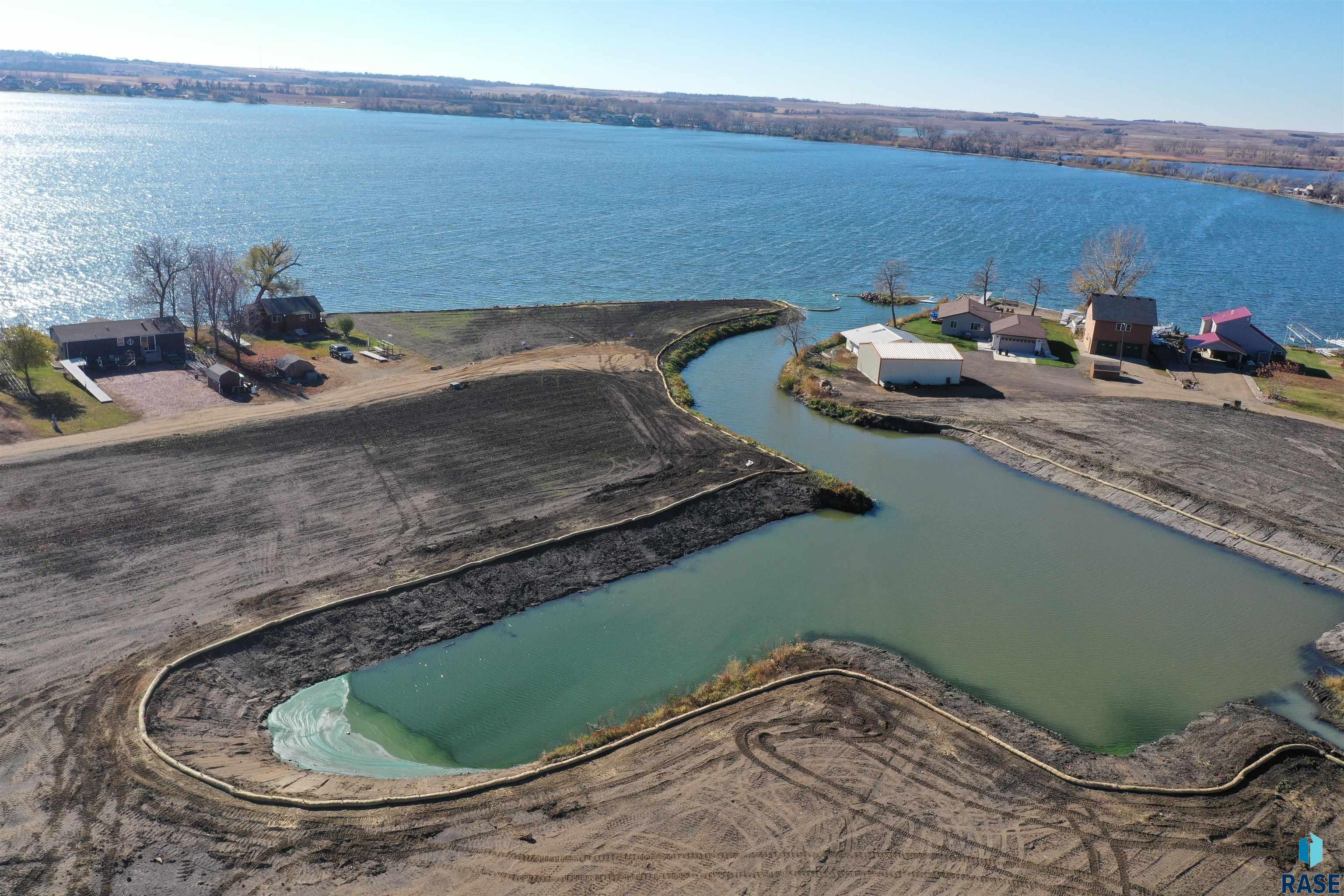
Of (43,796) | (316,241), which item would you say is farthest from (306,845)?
(316,241)

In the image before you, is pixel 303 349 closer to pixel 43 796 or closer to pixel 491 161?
pixel 43 796

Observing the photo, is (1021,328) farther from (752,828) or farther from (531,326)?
(752,828)

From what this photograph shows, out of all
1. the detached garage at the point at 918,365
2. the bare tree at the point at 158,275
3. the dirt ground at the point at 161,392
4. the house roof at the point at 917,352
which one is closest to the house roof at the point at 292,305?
the bare tree at the point at 158,275

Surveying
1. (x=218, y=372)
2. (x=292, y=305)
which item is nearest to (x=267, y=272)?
(x=292, y=305)

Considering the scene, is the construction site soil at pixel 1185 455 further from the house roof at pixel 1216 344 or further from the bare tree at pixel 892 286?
the bare tree at pixel 892 286

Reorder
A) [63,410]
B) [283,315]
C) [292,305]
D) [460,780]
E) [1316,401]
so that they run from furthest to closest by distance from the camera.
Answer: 1. [292,305]
2. [283,315]
3. [1316,401]
4. [63,410]
5. [460,780]

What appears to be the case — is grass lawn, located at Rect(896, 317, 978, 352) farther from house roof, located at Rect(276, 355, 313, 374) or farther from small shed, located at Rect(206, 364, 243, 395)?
small shed, located at Rect(206, 364, 243, 395)

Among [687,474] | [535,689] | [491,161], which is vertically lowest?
[535,689]
